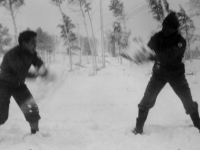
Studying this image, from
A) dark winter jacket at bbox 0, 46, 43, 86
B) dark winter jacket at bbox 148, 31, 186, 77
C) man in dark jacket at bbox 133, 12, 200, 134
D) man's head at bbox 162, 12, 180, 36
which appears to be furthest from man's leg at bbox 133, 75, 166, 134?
dark winter jacket at bbox 0, 46, 43, 86

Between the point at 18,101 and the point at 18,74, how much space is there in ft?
1.41

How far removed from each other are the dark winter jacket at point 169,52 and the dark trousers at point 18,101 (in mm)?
1996

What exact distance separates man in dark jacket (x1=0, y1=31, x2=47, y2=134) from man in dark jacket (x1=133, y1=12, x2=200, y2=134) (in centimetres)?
182

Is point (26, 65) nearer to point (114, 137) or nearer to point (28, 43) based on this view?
point (28, 43)

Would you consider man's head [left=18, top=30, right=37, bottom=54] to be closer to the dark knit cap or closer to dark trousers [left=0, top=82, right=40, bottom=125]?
dark trousers [left=0, top=82, right=40, bottom=125]

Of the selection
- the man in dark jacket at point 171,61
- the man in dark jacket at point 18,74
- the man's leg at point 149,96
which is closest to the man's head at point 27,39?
the man in dark jacket at point 18,74

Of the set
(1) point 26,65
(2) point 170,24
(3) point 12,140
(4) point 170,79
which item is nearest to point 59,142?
(3) point 12,140

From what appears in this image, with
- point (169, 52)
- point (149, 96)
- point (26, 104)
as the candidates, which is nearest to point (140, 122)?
point (149, 96)

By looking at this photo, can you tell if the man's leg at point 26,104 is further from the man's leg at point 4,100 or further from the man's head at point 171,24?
the man's head at point 171,24

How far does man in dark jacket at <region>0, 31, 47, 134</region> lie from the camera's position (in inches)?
125

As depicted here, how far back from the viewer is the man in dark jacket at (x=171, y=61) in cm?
306

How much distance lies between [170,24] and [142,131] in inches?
65.1

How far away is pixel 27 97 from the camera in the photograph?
11.0 ft

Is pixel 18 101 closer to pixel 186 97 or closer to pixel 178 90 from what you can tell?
pixel 178 90
